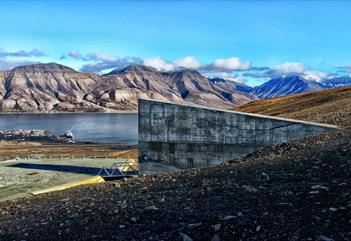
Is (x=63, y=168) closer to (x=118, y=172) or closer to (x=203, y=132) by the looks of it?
(x=118, y=172)

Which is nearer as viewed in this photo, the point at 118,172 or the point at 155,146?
the point at 155,146

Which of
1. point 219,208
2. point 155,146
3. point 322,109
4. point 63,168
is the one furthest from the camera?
point 322,109

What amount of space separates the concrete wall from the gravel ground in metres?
10.4

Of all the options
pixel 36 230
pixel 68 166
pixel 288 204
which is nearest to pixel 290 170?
pixel 288 204

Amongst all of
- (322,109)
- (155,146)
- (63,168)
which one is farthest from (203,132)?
(322,109)

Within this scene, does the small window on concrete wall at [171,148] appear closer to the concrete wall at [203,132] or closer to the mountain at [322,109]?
the concrete wall at [203,132]

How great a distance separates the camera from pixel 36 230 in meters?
9.27

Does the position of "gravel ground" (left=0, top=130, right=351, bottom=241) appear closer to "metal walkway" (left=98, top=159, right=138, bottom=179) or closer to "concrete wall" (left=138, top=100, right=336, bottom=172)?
"concrete wall" (left=138, top=100, right=336, bottom=172)

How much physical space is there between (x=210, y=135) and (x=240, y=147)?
1.87 metres

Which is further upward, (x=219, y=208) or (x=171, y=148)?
(x=219, y=208)

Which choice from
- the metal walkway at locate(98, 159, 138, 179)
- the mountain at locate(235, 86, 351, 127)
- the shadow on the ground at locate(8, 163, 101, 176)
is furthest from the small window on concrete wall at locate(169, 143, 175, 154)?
the mountain at locate(235, 86, 351, 127)

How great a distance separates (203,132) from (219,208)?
1697 cm

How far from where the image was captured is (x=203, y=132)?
2548 cm

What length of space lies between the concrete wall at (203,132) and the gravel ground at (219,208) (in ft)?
34.0
